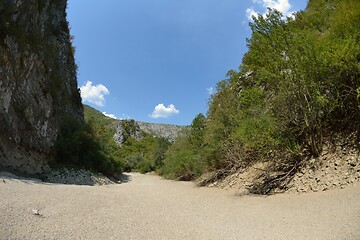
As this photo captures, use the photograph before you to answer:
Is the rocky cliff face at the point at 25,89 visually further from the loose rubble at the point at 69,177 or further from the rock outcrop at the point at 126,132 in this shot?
the rock outcrop at the point at 126,132

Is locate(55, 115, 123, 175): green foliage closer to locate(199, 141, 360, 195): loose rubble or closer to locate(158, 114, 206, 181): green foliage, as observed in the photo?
locate(158, 114, 206, 181): green foliage

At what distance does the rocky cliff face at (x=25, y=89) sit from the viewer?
14820 mm

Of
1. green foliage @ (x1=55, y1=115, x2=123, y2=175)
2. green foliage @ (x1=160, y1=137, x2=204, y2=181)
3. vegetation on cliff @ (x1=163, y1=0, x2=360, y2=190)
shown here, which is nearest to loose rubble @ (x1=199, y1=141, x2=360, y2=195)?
vegetation on cliff @ (x1=163, y1=0, x2=360, y2=190)

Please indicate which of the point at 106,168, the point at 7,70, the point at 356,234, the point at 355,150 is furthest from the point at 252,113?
the point at 106,168

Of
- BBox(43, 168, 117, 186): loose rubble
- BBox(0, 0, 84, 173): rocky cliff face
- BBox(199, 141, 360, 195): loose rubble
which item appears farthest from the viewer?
BBox(43, 168, 117, 186): loose rubble

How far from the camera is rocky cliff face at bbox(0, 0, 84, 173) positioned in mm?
14820

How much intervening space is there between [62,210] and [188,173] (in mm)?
24221

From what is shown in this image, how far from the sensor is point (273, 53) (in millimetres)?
11805

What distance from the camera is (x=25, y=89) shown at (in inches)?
677

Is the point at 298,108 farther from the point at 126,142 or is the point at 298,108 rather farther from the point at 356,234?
the point at 126,142

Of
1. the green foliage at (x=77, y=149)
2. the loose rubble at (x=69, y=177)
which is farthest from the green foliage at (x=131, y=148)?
the loose rubble at (x=69, y=177)

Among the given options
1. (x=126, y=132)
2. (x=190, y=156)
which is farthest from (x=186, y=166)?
(x=126, y=132)

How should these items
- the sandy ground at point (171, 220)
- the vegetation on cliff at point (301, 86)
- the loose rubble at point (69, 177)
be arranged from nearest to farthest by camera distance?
the sandy ground at point (171, 220) → the vegetation on cliff at point (301, 86) → the loose rubble at point (69, 177)

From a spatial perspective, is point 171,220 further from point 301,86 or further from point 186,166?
point 186,166
